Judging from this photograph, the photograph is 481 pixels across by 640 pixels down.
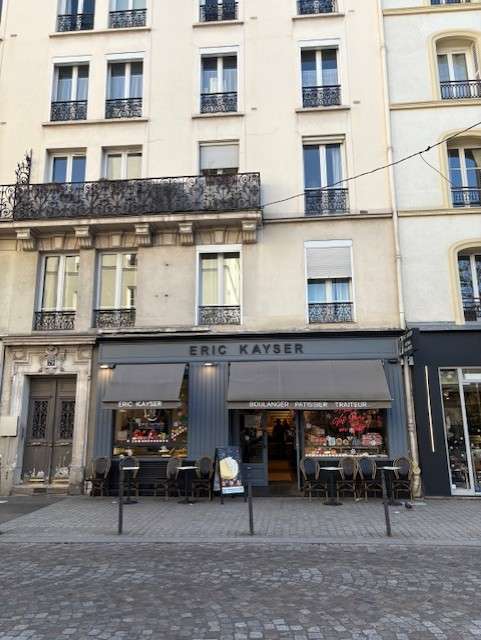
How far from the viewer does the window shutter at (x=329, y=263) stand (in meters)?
13.5

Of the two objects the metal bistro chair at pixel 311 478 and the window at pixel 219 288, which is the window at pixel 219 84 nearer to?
the window at pixel 219 288

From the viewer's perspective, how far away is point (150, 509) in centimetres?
1084

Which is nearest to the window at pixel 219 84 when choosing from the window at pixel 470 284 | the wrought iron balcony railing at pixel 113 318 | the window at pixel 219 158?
the window at pixel 219 158

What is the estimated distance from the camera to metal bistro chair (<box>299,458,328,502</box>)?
12.0 meters

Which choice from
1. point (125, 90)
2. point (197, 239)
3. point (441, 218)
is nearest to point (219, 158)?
point (197, 239)

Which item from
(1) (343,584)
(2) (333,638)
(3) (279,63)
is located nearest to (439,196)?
(3) (279,63)

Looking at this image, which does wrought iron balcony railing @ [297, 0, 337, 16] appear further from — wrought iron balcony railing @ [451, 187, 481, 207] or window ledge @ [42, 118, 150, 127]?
wrought iron balcony railing @ [451, 187, 481, 207]

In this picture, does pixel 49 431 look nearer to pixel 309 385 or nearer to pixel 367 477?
pixel 309 385

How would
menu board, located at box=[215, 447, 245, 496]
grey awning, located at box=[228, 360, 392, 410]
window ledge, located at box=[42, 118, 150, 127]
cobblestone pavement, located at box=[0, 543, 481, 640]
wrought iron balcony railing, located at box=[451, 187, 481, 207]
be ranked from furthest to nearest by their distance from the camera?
window ledge, located at box=[42, 118, 150, 127] → wrought iron balcony railing, located at box=[451, 187, 481, 207] → grey awning, located at box=[228, 360, 392, 410] → menu board, located at box=[215, 447, 245, 496] → cobblestone pavement, located at box=[0, 543, 481, 640]

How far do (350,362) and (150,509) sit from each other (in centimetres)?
604

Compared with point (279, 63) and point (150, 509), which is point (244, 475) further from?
point (279, 63)

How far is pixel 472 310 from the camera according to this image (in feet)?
42.7

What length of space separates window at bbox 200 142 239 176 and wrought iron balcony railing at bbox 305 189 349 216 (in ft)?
7.91

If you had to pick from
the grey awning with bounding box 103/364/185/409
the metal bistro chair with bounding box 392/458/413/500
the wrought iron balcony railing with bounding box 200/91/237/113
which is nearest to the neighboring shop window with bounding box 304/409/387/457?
the metal bistro chair with bounding box 392/458/413/500
